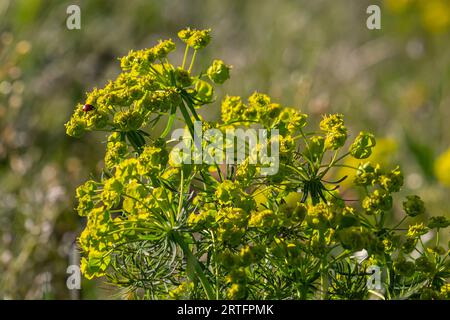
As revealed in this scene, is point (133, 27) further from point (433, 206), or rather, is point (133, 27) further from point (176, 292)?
point (176, 292)

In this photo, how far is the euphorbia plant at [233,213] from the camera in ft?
5.74

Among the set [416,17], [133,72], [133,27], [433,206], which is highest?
[416,17]

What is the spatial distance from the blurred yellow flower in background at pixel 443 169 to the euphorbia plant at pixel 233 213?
7.70 feet

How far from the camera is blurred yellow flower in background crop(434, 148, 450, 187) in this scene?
13.6 ft

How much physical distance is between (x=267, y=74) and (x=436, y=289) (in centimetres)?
328

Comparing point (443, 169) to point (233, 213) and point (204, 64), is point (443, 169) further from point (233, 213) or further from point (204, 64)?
point (233, 213)

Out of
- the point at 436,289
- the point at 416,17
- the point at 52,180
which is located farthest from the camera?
the point at 416,17

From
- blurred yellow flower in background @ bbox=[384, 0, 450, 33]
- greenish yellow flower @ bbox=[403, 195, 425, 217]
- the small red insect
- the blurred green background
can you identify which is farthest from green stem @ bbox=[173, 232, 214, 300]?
blurred yellow flower in background @ bbox=[384, 0, 450, 33]

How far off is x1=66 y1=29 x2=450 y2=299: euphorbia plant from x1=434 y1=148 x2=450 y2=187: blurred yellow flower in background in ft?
7.70

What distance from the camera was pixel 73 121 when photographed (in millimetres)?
1820

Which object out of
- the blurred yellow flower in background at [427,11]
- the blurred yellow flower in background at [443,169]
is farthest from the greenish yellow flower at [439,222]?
the blurred yellow flower in background at [427,11]

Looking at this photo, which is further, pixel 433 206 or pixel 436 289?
pixel 433 206

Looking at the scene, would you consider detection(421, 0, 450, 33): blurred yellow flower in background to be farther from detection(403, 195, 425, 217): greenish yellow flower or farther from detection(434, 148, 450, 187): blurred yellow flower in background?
detection(403, 195, 425, 217): greenish yellow flower
